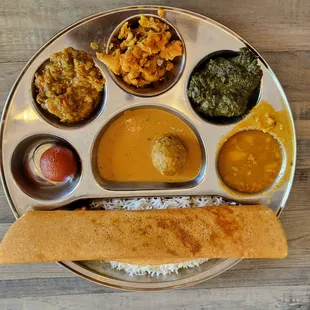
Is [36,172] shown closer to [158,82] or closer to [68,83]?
[68,83]

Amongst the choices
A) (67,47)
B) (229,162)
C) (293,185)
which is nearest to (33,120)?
(67,47)

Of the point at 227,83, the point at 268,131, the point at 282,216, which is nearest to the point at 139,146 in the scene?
the point at 227,83

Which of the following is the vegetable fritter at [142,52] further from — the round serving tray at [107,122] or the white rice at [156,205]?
the white rice at [156,205]

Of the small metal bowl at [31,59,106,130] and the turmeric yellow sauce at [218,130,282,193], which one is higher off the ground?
Answer: the small metal bowl at [31,59,106,130]

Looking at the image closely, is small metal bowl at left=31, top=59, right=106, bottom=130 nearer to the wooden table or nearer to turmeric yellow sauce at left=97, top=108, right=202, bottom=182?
turmeric yellow sauce at left=97, top=108, right=202, bottom=182

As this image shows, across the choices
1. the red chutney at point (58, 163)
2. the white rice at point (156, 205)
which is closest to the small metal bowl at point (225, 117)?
the white rice at point (156, 205)

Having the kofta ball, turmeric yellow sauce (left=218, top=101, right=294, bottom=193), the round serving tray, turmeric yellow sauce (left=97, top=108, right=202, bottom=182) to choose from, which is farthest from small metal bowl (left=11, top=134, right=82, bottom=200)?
turmeric yellow sauce (left=218, top=101, right=294, bottom=193)
